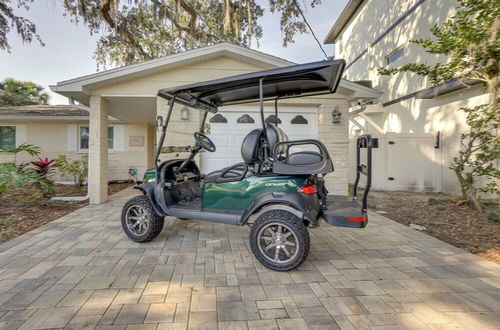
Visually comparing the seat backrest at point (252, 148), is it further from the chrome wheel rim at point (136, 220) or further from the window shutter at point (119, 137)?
the window shutter at point (119, 137)

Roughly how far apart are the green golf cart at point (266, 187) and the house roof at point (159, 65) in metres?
2.23

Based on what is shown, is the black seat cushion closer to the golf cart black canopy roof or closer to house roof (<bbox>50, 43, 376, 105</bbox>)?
the golf cart black canopy roof

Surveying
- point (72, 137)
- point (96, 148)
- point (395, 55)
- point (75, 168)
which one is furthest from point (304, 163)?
point (395, 55)

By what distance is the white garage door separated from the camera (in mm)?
5629

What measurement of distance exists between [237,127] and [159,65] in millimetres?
1995

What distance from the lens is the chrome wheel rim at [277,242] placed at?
241cm

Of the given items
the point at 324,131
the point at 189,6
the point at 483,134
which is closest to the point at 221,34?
the point at 189,6

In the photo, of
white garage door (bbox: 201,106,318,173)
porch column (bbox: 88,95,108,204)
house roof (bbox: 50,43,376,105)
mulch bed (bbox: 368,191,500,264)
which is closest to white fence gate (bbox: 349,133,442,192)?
mulch bed (bbox: 368,191,500,264)

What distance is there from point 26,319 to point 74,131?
8.37m

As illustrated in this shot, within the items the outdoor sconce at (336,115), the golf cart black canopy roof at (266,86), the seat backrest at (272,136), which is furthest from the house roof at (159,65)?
the seat backrest at (272,136)

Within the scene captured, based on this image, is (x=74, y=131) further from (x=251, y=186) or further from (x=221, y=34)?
(x=251, y=186)

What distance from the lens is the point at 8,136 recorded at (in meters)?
8.59

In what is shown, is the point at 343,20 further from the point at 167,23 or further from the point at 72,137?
the point at 72,137

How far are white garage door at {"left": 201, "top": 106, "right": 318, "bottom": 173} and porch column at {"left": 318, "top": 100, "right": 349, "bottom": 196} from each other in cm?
21
